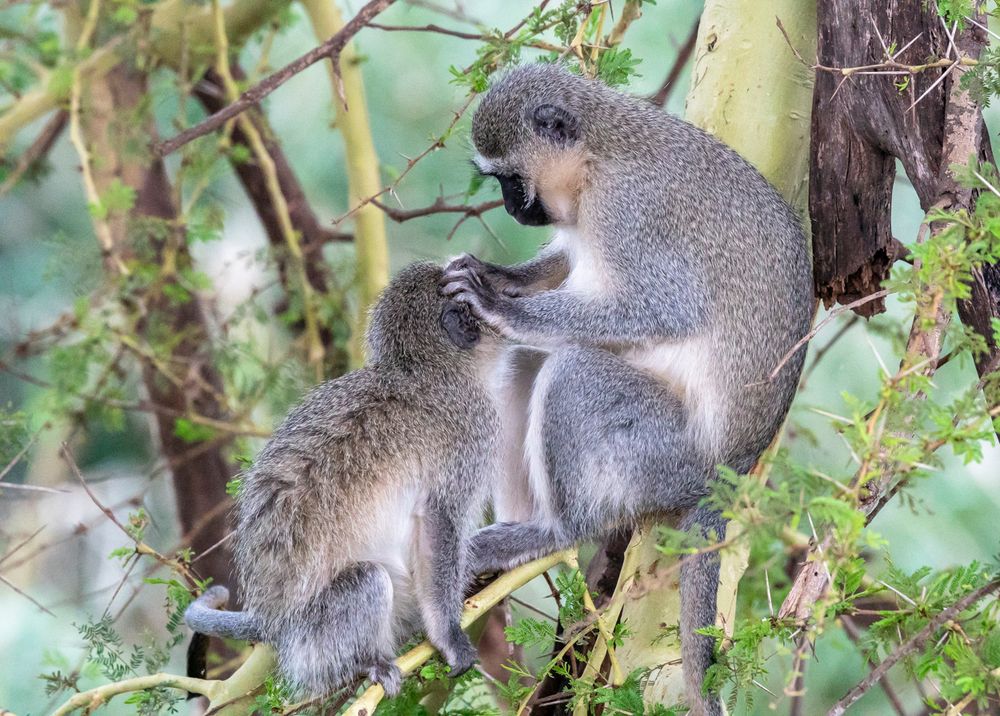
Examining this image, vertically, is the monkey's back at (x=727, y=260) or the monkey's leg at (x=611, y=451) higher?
the monkey's back at (x=727, y=260)

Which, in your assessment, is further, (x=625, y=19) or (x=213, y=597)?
(x=625, y=19)

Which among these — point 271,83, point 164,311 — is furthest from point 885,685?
point 164,311

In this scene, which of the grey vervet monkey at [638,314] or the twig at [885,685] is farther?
the twig at [885,685]

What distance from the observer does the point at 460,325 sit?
8.55 feet

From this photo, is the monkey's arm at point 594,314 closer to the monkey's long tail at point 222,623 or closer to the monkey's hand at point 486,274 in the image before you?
the monkey's hand at point 486,274

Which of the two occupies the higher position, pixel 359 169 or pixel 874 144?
pixel 359 169

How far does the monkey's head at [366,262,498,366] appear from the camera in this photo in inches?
100

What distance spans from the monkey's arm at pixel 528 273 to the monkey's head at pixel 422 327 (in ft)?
0.44

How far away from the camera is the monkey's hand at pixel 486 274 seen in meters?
2.63

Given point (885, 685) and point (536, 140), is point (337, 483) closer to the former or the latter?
point (536, 140)

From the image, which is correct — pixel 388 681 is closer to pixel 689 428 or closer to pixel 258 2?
pixel 689 428

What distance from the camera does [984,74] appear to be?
1920 mm

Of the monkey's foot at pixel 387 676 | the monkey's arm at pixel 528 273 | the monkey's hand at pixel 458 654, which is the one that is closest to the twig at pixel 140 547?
the monkey's foot at pixel 387 676

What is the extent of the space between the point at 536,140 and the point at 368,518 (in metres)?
0.98
